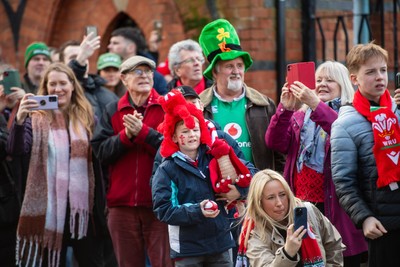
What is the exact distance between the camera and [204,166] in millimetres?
6191

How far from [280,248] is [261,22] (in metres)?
4.97

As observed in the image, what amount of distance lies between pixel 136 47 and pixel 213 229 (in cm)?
380

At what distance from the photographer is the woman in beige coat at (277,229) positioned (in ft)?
17.3

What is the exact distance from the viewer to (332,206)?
21.0 ft

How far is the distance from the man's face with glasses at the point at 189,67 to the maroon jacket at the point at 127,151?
1.98 feet

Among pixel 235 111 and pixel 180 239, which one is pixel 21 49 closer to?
pixel 235 111

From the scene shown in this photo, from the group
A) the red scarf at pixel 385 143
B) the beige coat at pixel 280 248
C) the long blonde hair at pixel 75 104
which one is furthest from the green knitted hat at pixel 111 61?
the beige coat at pixel 280 248

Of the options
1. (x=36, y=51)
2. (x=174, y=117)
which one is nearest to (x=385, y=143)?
(x=174, y=117)

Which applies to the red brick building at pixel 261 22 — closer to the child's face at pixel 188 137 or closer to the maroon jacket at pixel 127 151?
the maroon jacket at pixel 127 151

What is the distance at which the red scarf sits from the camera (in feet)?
18.5

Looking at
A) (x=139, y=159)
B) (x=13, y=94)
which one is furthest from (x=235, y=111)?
(x=13, y=94)

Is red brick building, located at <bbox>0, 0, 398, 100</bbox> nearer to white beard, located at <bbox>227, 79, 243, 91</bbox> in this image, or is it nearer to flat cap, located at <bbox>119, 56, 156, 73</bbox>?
flat cap, located at <bbox>119, 56, 156, 73</bbox>

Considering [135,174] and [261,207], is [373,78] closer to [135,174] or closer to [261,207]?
[261,207]

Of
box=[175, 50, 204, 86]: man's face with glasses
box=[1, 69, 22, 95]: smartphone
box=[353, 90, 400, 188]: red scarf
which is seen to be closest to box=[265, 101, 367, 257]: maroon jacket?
box=[353, 90, 400, 188]: red scarf
